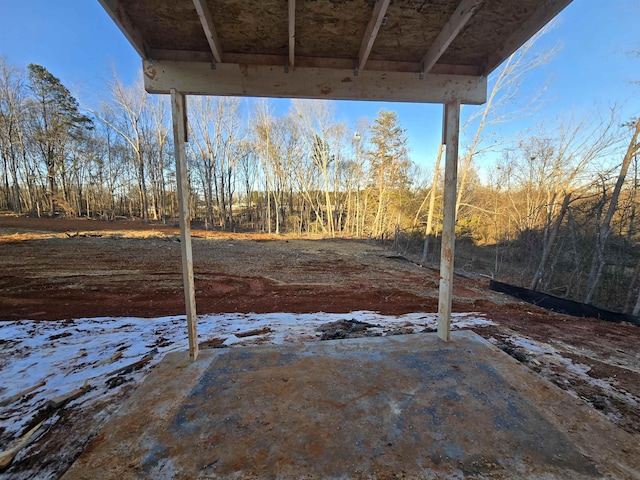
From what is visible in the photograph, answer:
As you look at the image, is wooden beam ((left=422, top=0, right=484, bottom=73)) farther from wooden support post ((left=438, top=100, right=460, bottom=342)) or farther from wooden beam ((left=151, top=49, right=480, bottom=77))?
wooden support post ((left=438, top=100, right=460, bottom=342))

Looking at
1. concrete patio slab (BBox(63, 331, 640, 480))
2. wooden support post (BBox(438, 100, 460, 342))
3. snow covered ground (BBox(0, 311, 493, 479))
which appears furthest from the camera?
wooden support post (BBox(438, 100, 460, 342))

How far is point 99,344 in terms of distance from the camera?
3100 mm

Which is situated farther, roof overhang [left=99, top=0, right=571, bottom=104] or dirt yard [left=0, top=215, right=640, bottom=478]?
dirt yard [left=0, top=215, right=640, bottom=478]

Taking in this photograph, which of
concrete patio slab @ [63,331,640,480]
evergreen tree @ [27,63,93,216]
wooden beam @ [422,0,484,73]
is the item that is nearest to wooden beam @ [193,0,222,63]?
wooden beam @ [422,0,484,73]

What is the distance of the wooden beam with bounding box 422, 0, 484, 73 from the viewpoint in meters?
1.92

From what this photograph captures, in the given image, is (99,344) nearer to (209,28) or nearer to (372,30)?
(209,28)

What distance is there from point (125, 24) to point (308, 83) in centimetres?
139

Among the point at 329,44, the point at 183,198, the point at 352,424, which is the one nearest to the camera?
the point at 352,424

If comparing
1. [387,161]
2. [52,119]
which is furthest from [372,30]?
[52,119]

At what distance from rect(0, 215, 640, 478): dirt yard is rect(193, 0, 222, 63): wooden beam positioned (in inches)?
144

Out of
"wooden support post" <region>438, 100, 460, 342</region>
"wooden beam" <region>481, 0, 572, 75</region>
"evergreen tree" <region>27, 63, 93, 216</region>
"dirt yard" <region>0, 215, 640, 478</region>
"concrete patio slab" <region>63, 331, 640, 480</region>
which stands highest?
"evergreen tree" <region>27, 63, 93, 216</region>

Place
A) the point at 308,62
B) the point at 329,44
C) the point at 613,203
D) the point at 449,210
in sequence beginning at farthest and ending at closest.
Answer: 1. the point at 613,203
2. the point at 449,210
3. the point at 308,62
4. the point at 329,44

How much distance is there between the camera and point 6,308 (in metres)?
4.49

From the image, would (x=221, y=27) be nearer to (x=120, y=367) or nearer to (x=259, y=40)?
(x=259, y=40)
